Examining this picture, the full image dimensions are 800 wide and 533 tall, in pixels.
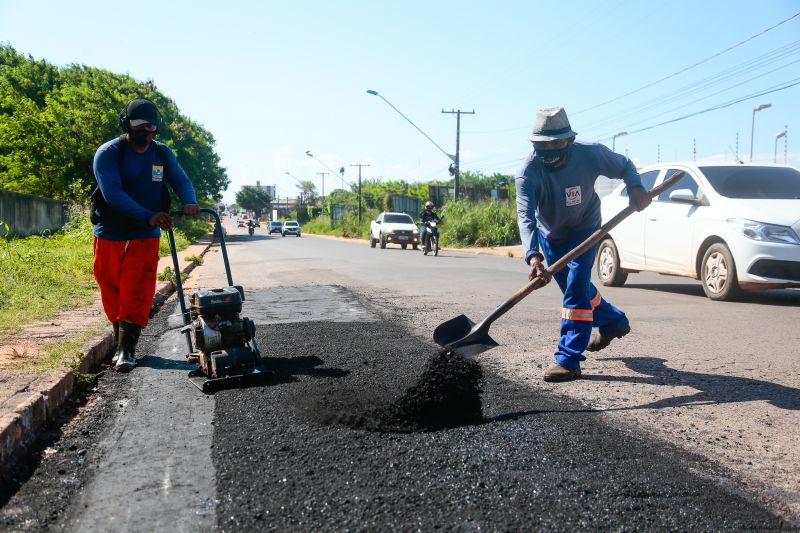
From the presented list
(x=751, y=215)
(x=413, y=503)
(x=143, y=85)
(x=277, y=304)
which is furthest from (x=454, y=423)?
(x=143, y=85)

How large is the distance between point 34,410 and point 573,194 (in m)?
3.31

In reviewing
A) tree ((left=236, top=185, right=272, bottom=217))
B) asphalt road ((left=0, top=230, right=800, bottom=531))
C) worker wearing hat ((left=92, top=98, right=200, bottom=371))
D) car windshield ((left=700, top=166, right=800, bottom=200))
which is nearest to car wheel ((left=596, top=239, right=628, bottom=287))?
car windshield ((left=700, top=166, right=800, bottom=200))

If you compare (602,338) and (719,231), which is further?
(719,231)

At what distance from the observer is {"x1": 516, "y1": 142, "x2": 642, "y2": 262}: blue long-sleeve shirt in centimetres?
481

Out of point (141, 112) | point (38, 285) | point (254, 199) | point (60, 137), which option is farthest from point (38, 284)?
point (254, 199)

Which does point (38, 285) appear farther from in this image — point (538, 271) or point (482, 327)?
point (538, 271)

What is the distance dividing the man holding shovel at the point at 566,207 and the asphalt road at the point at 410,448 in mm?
304

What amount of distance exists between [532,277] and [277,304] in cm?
470

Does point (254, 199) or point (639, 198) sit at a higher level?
point (254, 199)

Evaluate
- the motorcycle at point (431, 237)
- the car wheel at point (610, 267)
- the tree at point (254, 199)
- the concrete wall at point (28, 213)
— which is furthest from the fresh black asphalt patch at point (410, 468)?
the tree at point (254, 199)

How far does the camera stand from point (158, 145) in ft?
17.4

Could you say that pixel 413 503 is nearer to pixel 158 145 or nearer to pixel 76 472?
pixel 76 472

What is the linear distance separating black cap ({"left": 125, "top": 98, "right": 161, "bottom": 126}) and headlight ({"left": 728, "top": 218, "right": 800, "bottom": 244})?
6.46 m

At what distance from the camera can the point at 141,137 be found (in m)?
5.04
